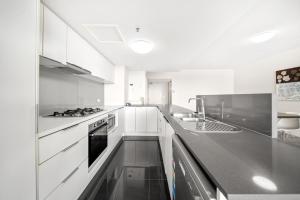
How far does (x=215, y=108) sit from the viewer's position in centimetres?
177

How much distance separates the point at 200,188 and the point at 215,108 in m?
1.41

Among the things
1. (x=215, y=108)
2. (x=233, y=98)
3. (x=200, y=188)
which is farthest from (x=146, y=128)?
(x=200, y=188)

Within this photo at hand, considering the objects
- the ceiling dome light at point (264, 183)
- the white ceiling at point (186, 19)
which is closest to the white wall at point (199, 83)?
the white ceiling at point (186, 19)

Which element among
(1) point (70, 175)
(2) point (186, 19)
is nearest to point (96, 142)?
(1) point (70, 175)

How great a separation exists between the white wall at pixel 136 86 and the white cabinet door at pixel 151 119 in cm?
107

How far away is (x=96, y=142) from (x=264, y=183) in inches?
73.1

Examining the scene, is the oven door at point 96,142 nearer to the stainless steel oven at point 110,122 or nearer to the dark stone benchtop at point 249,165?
the stainless steel oven at point 110,122

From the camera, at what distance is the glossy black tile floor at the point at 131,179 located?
1.68 meters

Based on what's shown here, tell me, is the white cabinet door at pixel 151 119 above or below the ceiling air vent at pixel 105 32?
below

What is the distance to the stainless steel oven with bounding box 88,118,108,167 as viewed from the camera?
69.9 inches

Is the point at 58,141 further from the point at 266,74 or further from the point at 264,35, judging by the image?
the point at 266,74

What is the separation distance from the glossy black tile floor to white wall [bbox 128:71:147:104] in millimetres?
2493

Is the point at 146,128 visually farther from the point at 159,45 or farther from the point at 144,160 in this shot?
the point at 159,45

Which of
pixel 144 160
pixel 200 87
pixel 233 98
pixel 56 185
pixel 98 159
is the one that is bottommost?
pixel 144 160
